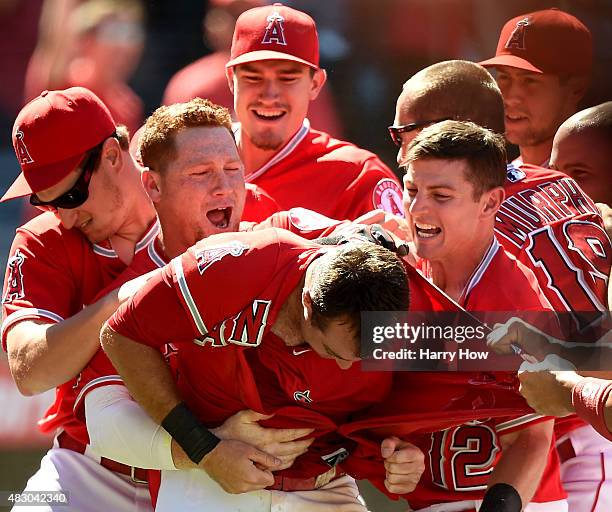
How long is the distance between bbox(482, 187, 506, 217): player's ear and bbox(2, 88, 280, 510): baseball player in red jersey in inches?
34.9

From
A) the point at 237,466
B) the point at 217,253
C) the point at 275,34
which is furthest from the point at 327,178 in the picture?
the point at 237,466

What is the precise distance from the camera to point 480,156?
8.41 feet

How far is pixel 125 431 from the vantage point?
8.11ft

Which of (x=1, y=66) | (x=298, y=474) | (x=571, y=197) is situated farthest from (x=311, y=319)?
(x=1, y=66)

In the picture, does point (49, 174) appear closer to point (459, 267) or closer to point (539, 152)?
point (459, 267)

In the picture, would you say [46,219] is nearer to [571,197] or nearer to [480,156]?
[480,156]

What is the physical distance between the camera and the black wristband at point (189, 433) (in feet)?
7.73

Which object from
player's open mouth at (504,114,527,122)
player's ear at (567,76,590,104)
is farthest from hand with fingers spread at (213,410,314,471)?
player's ear at (567,76,590,104)

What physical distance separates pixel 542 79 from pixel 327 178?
0.80m

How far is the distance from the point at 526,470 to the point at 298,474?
0.51 m

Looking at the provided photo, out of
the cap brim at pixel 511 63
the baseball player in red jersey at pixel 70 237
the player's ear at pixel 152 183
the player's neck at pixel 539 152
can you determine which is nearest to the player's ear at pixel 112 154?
the baseball player in red jersey at pixel 70 237

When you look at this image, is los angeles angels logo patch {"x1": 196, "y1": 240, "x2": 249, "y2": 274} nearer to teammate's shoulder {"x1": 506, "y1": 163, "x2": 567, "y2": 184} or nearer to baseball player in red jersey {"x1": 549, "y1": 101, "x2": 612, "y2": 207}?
teammate's shoulder {"x1": 506, "y1": 163, "x2": 567, "y2": 184}

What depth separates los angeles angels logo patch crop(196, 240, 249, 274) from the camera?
A: 7.43ft

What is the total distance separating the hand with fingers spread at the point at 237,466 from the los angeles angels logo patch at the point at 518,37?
5.96 ft
